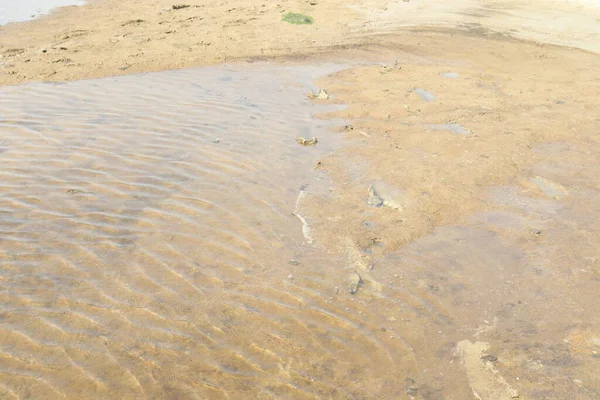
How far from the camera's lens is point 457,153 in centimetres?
586

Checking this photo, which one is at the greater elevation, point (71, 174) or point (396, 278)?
point (71, 174)

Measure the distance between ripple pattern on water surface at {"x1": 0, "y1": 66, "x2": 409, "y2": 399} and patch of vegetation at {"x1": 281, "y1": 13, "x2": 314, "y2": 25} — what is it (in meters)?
5.90

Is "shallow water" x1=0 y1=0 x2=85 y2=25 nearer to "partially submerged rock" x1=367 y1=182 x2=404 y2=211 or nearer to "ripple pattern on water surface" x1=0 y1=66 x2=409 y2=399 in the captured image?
"ripple pattern on water surface" x1=0 y1=66 x2=409 y2=399

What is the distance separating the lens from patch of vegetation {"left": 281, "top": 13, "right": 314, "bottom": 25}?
1197 cm

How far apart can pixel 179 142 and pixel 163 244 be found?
206 centimetres

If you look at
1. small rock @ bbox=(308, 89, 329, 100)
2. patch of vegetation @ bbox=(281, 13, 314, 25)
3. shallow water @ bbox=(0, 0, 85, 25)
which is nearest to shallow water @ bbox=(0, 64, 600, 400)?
small rock @ bbox=(308, 89, 329, 100)

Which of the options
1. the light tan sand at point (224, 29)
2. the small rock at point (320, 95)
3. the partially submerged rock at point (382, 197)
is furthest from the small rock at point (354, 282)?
the light tan sand at point (224, 29)

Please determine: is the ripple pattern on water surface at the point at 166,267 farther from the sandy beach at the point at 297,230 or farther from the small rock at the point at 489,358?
the small rock at the point at 489,358

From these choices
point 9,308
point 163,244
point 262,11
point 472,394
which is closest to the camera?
point 472,394

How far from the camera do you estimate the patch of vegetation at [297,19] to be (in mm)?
11969

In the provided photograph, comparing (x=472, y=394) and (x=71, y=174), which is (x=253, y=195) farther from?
(x=472, y=394)

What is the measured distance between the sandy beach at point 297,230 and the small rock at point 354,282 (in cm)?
1

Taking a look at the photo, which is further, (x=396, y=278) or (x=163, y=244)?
(x=163, y=244)

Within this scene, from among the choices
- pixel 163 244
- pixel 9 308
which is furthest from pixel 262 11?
pixel 9 308
